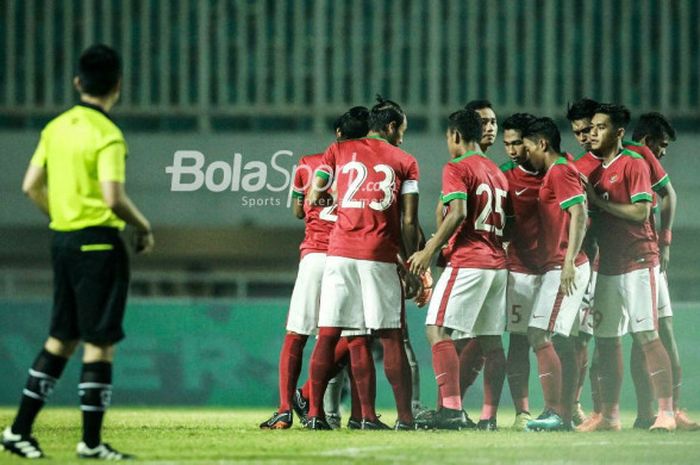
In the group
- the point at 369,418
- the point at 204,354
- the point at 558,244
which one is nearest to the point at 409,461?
the point at 369,418

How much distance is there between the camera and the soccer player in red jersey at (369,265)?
385 inches

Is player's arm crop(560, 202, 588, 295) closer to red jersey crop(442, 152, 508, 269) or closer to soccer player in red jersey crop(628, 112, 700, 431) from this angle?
red jersey crop(442, 152, 508, 269)

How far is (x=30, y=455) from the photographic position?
24.9 feet

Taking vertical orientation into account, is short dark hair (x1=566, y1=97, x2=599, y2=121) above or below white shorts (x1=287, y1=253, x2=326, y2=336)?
above

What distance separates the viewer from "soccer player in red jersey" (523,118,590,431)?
9961 mm

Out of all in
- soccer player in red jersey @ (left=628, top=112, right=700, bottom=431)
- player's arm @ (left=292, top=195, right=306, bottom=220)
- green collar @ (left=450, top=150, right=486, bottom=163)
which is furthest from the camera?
soccer player in red jersey @ (left=628, top=112, right=700, bottom=431)

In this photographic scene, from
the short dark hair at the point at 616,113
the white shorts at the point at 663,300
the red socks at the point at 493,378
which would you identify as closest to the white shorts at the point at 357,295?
the red socks at the point at 493,378

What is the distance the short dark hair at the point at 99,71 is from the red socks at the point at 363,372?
305 cm

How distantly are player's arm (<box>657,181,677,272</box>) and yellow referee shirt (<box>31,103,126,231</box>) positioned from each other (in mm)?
4813

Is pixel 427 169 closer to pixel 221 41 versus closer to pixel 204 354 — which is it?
pixel 221 41

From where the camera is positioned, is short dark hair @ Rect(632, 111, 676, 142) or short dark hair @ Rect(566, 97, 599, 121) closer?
short dark hair @ Rect(566, 97, 599, 121)

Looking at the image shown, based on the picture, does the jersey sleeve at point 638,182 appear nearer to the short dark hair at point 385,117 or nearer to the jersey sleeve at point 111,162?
the short dark hair at point 385,117

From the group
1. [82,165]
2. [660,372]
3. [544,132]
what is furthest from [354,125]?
[82,165]

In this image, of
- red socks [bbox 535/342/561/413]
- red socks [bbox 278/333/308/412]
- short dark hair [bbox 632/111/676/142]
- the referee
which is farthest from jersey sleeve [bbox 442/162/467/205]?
the referee
